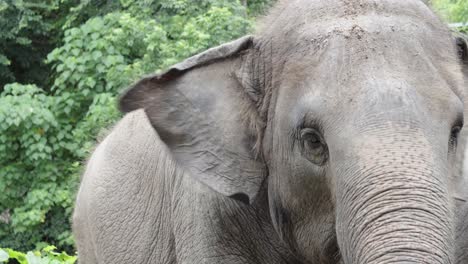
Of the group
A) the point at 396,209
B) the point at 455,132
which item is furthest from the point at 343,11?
the point at 396,209

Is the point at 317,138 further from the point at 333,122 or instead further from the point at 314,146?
the point at 333,122

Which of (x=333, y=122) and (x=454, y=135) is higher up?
(x=333, y=122)

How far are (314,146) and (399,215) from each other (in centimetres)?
60

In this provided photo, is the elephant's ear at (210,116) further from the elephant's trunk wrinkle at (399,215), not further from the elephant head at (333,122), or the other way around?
the elephant's trunk wrinkle at (399,215)

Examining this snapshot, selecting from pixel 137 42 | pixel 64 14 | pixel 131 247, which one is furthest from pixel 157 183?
pixel 64 14

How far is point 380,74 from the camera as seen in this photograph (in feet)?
11.1

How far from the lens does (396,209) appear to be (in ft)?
10.0

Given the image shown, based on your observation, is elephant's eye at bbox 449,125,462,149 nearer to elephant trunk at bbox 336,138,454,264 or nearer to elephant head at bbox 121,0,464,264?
elephant head at bbox 121,0,464,264

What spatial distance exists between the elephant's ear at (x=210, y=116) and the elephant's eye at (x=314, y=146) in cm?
40

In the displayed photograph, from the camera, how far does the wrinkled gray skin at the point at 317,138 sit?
3.15m

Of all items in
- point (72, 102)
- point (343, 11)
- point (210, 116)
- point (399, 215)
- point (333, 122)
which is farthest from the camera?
point (72, 102)

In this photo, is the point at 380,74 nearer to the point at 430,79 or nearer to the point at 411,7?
the point at 430,79

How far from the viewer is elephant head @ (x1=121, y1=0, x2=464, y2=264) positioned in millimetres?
3135

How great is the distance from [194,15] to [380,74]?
9036 millimetres
